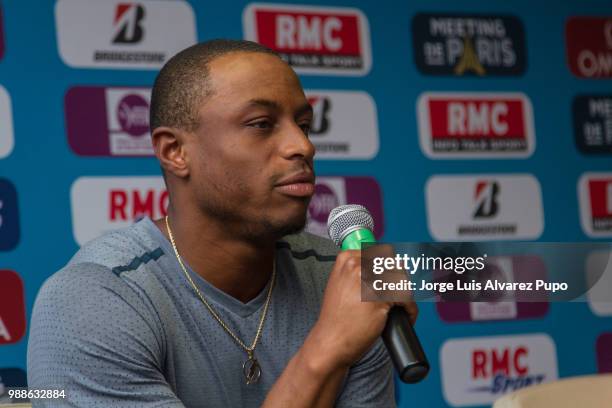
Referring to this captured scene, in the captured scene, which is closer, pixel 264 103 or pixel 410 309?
pixel 410 309

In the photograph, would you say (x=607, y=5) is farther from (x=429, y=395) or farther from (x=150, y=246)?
(x=150, y=246)

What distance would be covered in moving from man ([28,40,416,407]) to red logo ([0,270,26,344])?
1002mm

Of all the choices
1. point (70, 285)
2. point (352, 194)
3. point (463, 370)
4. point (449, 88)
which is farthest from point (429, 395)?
point (70, 285)

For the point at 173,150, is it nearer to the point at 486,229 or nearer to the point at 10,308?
the point at 10,308

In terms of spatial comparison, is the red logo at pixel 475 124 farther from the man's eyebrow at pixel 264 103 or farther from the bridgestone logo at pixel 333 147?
the man's eyebrow at pixel 264 103

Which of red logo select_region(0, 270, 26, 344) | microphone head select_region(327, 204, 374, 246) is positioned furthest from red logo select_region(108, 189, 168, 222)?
microphone head select_region(327, 204, 374, 246)

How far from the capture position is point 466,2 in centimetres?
293

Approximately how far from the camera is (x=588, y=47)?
3.05 meters

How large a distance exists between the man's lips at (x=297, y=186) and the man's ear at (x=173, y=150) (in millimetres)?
207

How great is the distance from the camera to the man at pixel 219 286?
120 centimetres

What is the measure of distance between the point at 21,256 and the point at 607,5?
2.17 meters

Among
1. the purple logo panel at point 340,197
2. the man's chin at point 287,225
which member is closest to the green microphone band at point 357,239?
the man's chin at point 287,225

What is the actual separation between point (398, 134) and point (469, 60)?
1.22ft

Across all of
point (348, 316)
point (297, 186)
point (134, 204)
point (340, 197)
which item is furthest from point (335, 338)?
point (340, 197)
